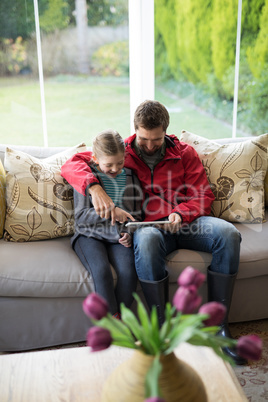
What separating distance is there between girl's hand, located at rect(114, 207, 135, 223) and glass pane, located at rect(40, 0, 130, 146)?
174 centimetres

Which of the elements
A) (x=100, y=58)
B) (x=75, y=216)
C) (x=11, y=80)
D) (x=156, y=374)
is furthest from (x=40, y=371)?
(x=100, y=58)

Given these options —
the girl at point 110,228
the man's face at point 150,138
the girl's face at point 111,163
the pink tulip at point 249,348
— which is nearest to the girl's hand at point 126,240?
the girl at point 110,228

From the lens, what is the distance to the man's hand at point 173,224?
6.05 ft

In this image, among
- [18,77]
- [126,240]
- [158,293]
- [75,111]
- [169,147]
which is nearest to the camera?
[158,293]

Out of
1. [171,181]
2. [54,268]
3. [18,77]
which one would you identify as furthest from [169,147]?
[18,77]

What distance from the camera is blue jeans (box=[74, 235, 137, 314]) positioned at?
1.67m

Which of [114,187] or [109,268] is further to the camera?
[114,187]

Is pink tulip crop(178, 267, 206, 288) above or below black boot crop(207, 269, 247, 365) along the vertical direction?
above

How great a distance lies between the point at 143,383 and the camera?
873 mm

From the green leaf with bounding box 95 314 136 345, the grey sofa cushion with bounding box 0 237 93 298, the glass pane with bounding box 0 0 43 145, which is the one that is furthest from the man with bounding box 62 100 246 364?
the glass pane with bounding box 0 0 43 145

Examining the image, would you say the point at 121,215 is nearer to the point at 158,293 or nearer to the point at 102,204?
the point at 102,204

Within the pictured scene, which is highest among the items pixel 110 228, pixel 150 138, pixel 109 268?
pixel 150 138

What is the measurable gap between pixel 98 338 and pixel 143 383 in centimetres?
16

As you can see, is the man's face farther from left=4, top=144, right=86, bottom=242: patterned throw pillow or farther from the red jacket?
left=4, top=144, right=86, bottom=242: patterned throw pillow
